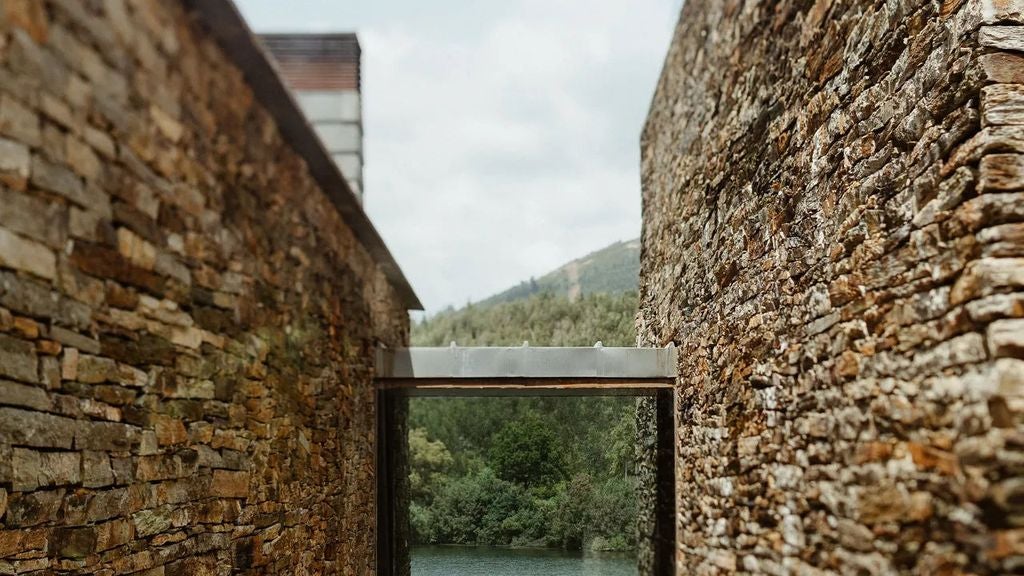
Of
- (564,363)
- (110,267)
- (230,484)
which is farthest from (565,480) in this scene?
(110,267)

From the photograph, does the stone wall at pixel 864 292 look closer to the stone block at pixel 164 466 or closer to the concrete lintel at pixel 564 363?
the concrete lintel at pixel 564 363

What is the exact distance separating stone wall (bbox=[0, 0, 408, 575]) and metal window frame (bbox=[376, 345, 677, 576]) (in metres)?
1.87

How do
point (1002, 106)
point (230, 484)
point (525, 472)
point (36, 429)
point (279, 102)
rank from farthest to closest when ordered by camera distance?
1. point (525, 472)
2. point (279, 102)
3. point (230, 484)
4. point (1002, 106)
5. point (36, 429)

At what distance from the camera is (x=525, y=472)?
845 cm

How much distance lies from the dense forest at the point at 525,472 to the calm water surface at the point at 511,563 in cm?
11

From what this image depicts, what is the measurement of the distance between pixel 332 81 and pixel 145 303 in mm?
3902

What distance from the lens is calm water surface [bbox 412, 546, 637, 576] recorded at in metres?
8.20

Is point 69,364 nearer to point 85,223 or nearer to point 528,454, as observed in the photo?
point 85,223

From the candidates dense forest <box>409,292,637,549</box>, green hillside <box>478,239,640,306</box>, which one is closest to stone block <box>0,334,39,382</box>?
dense forest <box>409,292,637,549</box>

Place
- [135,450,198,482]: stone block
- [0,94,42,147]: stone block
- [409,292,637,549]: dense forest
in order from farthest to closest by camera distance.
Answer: [409,292,637,549]: dense forest < [135,450,198,482]: stone block < [0,94,42,147]: stone block

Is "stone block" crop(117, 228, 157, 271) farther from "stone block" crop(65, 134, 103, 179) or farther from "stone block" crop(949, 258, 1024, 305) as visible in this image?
"stone block" crop(949, 258, 1024, 305)

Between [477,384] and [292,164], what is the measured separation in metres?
2.63

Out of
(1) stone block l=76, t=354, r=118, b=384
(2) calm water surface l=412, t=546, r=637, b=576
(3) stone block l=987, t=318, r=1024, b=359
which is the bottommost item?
(2) calm water surface l=412, t=546, r=637, b=576

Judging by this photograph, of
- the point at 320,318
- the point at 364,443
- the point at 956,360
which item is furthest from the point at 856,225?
the point at 364,443
